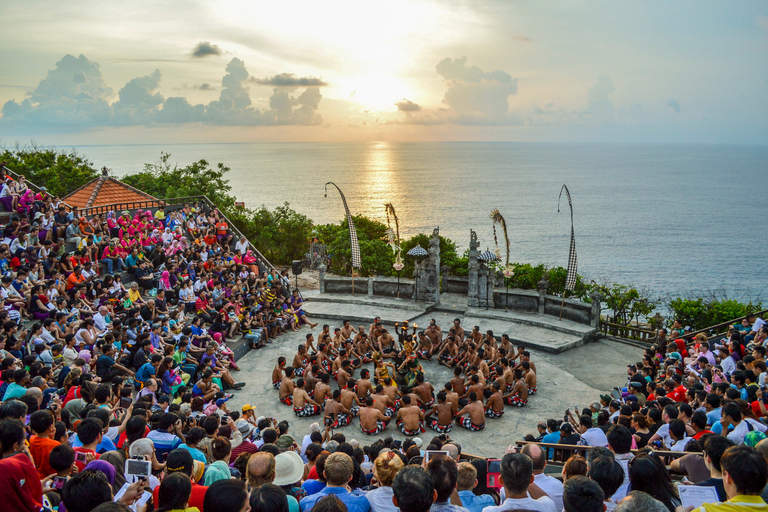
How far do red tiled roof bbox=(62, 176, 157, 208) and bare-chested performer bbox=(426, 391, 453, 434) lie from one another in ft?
75.7

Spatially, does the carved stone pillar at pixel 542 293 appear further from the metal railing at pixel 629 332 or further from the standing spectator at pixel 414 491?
the standing spectator at pixel 414 491

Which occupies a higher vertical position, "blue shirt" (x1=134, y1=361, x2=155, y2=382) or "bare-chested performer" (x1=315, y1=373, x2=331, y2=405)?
"blue shirt" (x1=134, y1=361, x2=155, y2=382)

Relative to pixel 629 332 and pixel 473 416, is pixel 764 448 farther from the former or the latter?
pixel 629 332

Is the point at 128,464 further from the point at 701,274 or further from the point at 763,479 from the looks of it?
the point at 701,274

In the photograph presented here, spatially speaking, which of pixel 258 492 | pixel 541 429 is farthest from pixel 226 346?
pixel 258 492

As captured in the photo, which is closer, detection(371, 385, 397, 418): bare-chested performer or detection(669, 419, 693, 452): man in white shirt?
detection(669, 419, 693, 452): man in white shirt

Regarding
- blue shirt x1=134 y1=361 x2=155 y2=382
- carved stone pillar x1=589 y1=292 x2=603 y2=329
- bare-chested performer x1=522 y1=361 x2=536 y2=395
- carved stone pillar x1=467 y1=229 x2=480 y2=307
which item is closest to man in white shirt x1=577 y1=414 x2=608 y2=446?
bare-chested performer x1=522 y1=361 x2=536 y2=395

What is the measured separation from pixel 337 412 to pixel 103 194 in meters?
24.6

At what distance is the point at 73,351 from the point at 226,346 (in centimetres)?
513

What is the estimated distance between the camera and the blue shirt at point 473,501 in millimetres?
5398

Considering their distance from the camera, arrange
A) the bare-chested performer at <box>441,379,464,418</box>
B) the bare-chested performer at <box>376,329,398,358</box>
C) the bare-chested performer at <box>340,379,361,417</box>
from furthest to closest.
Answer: the bare-chested performer at <box>376,329,398,358</box> → the bare-chested performer at <box>340,379,361,417</box> → the bare-chested performer at <box>441,379,464,418</box>

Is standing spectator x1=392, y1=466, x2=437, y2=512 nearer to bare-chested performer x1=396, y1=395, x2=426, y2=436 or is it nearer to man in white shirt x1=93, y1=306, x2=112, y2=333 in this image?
bare-chested performer x1=396, y1=395, x2=426, y2=436

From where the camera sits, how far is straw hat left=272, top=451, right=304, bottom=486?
19.3 feet

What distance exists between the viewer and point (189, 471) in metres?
5.52
